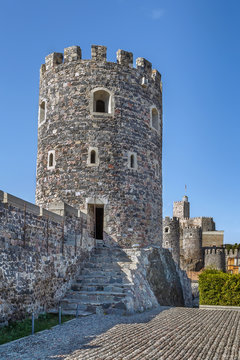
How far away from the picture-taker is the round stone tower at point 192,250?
46.9 metres

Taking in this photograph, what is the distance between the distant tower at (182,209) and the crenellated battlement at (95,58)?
4521 centimetres

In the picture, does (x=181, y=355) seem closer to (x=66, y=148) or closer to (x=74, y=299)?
(x=74, y=299)

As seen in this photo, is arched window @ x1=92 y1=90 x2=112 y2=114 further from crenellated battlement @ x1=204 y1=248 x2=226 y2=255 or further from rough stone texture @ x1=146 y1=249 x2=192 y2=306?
crenellated battlement @ x1=204 y1=248 x2=226 y2=255

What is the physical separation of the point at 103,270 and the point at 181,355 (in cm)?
715

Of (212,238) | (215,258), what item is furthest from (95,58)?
(212,238)

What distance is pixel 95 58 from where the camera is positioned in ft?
56.6

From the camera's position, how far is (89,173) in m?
16.4

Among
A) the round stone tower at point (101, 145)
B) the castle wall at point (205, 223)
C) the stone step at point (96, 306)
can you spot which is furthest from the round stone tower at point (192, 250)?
the stone step at point (96, 306)

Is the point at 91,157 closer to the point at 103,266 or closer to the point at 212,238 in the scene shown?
the point at 103,266

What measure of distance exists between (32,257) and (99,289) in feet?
9.31

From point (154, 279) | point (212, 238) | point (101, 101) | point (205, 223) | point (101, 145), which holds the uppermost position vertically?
point (101, 101)

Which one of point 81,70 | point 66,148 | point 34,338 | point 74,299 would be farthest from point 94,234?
point 34,338

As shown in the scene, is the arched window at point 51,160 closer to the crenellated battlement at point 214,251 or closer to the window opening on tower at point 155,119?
the window opening on tower at point 155,119

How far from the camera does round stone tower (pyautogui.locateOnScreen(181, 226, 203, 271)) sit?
46.9 metres
